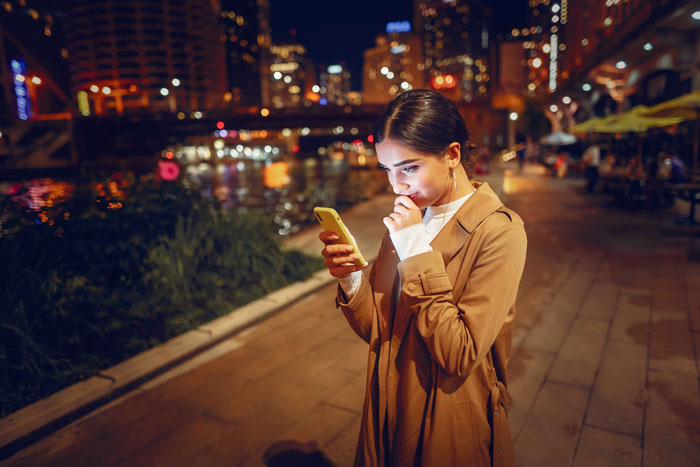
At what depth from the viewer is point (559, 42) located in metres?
92.3

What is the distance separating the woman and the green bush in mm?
3548

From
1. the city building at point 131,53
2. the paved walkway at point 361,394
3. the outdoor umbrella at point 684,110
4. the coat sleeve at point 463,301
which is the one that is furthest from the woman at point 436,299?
the city building at point 131,53

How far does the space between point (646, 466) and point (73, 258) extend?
5.67 meters

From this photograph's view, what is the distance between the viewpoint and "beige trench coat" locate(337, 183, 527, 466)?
1.37 m

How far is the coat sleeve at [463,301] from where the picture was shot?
1.35 m

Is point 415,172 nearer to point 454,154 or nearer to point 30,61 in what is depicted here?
point 454,154

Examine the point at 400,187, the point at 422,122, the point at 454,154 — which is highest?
the point at 422,122

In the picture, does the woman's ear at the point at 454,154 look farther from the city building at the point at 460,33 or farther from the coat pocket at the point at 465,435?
the city building at the point at 460,33

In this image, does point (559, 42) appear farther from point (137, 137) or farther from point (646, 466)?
point (646, 466)

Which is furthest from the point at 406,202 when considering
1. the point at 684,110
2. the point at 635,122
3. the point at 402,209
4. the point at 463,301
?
the point at 635,122

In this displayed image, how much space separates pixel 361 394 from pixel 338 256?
2616 millimetres

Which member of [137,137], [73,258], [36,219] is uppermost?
[137,137]

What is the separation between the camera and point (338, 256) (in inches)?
60.4

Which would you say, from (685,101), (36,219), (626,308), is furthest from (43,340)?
(685,101)
